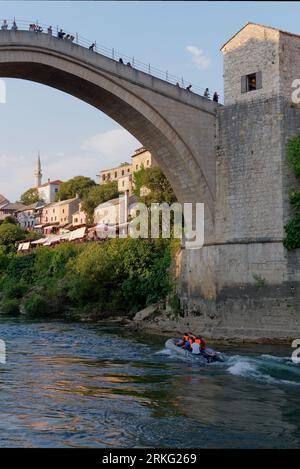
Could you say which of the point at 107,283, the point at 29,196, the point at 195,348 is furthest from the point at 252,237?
the point at 29,196

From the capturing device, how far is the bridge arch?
71.3ft

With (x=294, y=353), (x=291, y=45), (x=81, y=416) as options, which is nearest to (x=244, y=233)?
(x=294, y=353)

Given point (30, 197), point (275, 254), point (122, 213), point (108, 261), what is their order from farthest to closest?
1. point (30, 197)
2. point (122, 213)
3. point (108, 261)
4. point (275, 254)

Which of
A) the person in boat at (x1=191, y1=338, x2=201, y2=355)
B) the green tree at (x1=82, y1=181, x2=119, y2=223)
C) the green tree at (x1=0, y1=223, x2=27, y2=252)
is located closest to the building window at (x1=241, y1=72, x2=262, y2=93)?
the person in boat at (x1=191, y1=338, x2=201, y2=355)

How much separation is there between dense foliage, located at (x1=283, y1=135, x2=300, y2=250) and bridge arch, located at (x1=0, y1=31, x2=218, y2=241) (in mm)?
3595

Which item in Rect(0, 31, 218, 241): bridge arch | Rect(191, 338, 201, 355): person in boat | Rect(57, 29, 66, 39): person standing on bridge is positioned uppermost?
Rect(57, 29, 66, 39): person standing on bridge

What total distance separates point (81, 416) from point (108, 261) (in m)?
22.8

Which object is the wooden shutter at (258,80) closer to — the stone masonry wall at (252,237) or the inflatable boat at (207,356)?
the stone masonry wall at (252,237)

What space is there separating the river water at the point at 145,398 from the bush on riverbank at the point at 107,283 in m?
9.87

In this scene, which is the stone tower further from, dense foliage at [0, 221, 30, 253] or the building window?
dense foliage at [0, 221, 30, 253]

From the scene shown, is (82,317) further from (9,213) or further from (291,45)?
(9,213)

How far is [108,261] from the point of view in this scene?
1303 inches

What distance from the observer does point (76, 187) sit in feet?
300

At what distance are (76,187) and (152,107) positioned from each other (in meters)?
69.4
